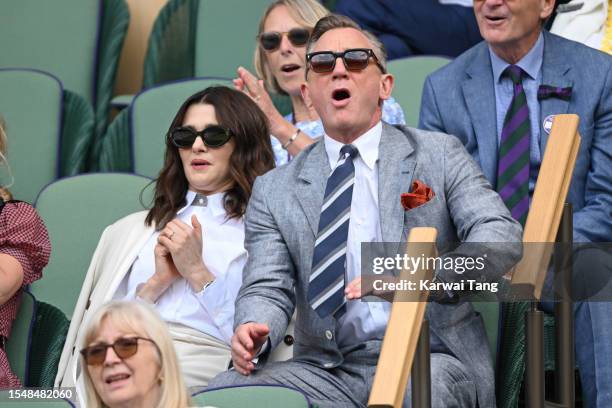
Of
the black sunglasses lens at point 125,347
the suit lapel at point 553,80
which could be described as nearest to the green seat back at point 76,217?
the suit lapel at point 553,80

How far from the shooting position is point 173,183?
14.2 ft

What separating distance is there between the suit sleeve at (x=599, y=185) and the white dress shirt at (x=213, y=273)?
995mm

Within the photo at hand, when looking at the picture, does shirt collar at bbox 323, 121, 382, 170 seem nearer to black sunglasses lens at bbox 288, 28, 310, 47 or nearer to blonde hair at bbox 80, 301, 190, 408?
blonde hair at bbox 80, 301, 190, 408

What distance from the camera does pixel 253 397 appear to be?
3186mm

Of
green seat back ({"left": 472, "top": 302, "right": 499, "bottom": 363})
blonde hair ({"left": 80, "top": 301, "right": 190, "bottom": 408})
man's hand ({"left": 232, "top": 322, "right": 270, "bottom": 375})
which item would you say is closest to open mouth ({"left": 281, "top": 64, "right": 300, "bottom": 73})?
green seat back ({"left": 472, "top": 302, "right": 499, "bottom": 363})

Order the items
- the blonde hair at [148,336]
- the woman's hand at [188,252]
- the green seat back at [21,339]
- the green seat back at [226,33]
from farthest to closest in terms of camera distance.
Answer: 1. the green seat back at [226,33]
2. the woman's hand at [188,252]
3. the green seat back at [21,339]
4. the blonde hair at [148,336]

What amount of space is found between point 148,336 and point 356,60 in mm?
1092

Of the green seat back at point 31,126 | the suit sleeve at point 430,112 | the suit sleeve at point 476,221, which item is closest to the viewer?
the suit sleeve at point 476,221

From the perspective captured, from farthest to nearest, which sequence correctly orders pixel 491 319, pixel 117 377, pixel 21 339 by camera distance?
pixel 21 339, pixel 491 319, pixel 117 377

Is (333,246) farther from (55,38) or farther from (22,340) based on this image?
(55,38)

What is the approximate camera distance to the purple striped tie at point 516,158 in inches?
159

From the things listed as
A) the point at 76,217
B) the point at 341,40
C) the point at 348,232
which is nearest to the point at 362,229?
the point at 348,232

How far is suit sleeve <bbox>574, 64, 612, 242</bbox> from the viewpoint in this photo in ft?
12.9

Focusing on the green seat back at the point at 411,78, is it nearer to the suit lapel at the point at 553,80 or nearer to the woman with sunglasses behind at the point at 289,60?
the woman with sunglasses behind at the point at 289,60
